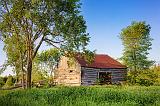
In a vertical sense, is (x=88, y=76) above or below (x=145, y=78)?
above

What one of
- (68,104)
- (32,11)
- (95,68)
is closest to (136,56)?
(95,68)

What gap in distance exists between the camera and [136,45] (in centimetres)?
6028

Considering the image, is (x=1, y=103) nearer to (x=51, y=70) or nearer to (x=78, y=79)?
(x=78, y=79)

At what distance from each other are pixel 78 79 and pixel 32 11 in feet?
62.5

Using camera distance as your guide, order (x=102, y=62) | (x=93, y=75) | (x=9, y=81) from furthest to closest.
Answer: (x=9, y=81) < (x=102, y=62) < (x=93, y=75)

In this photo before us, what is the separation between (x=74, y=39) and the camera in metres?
37.7

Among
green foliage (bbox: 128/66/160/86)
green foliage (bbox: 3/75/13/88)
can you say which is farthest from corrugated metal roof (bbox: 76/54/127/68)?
green foliage (bbox: 3/75/13/88)

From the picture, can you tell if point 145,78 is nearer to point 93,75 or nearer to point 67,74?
point 93,75

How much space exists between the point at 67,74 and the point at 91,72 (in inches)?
200

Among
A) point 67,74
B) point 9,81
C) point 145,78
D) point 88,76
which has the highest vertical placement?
point 67,74

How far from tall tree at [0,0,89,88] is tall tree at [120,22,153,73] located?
75.6 feet

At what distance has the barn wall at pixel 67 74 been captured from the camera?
175ft

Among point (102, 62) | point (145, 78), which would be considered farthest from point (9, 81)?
point (145, 78)

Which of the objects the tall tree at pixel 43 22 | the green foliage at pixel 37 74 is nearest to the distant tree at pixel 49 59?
the green foliage at pixel 37 74
